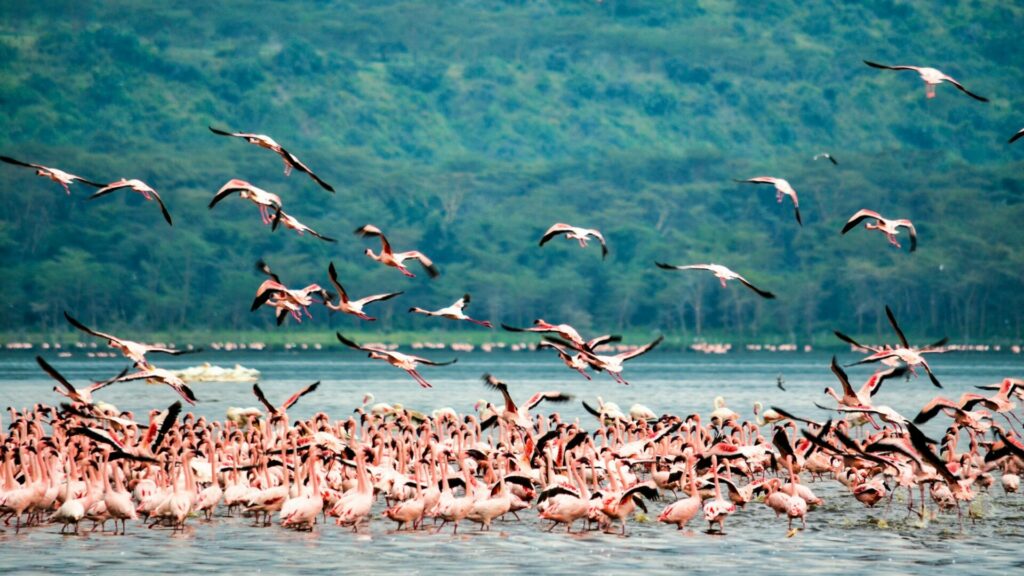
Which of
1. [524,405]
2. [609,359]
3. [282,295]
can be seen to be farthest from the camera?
[524,405]

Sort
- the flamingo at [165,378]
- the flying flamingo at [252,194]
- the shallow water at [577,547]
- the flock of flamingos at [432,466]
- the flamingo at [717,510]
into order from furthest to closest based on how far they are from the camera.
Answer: the flamingo at [717,510] → the flock of flamingos at [432,466] → the flying flamingo at [252,194] → the flamingo at [165,378] → the shallow water at [577,547]

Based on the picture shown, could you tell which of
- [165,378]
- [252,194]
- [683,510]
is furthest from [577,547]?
[252,194]

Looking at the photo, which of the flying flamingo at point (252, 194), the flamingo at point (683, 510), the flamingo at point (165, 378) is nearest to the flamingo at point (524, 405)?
the flamingo at point (683, 510)

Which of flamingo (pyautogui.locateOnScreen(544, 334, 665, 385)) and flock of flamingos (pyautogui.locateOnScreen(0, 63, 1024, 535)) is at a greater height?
flamingo (pyautogui.locateOnScreen(544, 334, 665, 385))

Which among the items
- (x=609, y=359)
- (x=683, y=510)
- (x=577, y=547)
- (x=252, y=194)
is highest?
(x=252, y=194)

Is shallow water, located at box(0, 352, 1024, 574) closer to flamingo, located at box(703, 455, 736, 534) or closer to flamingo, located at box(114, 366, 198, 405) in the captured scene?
flamingo, located at box(703, 455, 736, 534)

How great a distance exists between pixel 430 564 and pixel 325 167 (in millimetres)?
162661

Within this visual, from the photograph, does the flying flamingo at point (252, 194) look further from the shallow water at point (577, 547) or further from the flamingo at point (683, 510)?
the flamingo at point (683, 510)

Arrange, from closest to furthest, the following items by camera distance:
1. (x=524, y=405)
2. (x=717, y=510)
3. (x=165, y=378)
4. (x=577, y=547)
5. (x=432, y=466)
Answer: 1. (x=165, y=378)
2. (x=577, y=547)
3. (x=717, y=510)
4. (x=432, y=466)
5. (x=524, y=405)

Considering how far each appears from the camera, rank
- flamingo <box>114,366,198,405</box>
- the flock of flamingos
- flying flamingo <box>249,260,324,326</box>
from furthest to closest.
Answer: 1. the flock of flamingos
2. flying flamingo <box>249,260,324,326</box>
3. flamingo <box>114,366,198,405</box>

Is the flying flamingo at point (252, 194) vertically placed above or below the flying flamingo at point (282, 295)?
above

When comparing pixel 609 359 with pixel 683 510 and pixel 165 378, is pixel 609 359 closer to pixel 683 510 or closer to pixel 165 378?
pixel 683 510

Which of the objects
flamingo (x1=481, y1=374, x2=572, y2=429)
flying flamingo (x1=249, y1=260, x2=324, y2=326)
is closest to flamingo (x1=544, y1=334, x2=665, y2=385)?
flamingo (x1=481, y1=374, x2=572, y2=429)

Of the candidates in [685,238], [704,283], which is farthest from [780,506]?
[685,238]
